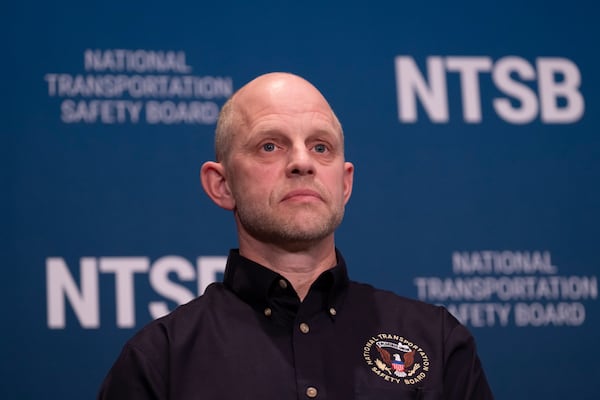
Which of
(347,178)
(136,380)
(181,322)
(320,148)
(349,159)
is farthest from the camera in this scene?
(349,159)

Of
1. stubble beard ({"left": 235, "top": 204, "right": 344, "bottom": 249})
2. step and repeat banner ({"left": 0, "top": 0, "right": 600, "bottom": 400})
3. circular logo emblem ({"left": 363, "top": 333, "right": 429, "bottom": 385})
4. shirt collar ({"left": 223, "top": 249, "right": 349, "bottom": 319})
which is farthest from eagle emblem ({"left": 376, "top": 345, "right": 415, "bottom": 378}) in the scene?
step and repeat banner ({"left": 0, "top": 0, "right": 600, "bottom": 400})

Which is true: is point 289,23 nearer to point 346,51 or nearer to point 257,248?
point 346,51

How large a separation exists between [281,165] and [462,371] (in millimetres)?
539

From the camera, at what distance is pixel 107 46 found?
2703 millimetres

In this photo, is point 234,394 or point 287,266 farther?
point 287,266

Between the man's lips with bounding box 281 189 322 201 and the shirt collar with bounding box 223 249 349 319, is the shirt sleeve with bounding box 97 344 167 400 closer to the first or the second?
the shirt collar with bounding box 223 249 349 319

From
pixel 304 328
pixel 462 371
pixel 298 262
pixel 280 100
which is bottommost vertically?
pixel 462 371

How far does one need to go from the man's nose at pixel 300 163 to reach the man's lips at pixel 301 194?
36 millimetres

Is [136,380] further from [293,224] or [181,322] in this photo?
[293,224]

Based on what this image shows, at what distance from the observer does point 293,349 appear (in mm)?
1811

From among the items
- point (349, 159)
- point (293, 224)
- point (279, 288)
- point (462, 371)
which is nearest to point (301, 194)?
point (293, 224)

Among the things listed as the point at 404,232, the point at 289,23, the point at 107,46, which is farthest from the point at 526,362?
the point at 107,46

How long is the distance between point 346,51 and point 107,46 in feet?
2.32

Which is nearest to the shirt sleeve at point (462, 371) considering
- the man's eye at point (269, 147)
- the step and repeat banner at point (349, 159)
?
the man's eye at point (269, 147)
